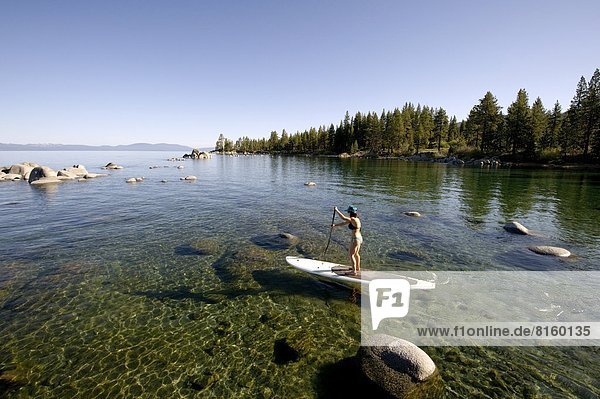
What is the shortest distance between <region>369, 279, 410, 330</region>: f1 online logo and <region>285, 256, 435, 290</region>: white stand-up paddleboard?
0.38m

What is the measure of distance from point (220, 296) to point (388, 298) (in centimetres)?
766

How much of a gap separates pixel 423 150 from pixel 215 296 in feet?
458

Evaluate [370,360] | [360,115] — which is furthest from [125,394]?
[360,115]

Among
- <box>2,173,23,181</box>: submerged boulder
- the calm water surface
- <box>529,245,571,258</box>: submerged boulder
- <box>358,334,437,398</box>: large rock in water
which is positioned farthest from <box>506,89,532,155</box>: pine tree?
<box>2,173,23,181</box>: submerged boulder

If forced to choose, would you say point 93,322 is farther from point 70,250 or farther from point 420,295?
point 420,295

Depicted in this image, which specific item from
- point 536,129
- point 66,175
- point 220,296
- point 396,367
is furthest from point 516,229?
point 536,129

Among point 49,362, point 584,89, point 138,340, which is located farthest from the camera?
point 584,89

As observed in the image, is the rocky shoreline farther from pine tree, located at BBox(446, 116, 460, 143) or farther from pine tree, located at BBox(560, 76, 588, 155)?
pine tree, located at BBox(446, 116, 460, 143)

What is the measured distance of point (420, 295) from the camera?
13.0 metres

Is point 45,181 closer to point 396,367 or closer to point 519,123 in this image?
point 396,367

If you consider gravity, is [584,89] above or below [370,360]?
above

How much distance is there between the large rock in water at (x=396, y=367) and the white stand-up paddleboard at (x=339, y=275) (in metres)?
4.68

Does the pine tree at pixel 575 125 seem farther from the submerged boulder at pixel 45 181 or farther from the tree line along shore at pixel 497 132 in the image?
the submerged boulder at pixel 45 181

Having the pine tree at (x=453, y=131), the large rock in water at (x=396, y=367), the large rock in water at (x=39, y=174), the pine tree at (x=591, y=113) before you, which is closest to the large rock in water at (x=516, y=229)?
the large rock in water at (x=396, y=367)
